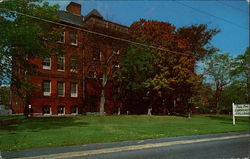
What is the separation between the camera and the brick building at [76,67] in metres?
31.6

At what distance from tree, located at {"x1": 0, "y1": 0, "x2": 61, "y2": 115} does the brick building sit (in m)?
9.19

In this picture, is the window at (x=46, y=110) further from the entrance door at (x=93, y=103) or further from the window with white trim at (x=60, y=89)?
the entrance door at (x=93, y=103)

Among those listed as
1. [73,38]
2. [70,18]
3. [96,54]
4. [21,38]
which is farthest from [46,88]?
[21,38]

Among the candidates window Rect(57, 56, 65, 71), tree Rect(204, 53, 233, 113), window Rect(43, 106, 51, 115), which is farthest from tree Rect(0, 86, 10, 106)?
tree Rect(204, 53, 233, 113)

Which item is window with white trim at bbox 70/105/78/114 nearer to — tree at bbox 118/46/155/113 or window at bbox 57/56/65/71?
window at bbox 57/56/65/71

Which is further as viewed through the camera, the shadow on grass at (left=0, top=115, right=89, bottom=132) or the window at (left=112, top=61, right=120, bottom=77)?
the window at (left=112, top=61, right=120, bottom=77)

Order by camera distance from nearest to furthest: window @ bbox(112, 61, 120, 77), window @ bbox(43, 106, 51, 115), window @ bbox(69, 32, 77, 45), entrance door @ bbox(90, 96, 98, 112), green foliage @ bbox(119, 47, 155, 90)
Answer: window @ bbox(43, 106, 51, 115) < green foliage @ bbox(119, 47, 155, 90) < window @ bbox(69, 32, 77, 45) < window @ bbox(112, 61, 120, 77) < entrance door @ bbox(90, 96, 98, 112)

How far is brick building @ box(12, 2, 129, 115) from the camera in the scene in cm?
3158

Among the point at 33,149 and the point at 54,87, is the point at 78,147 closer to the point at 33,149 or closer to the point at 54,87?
the point at 33,149

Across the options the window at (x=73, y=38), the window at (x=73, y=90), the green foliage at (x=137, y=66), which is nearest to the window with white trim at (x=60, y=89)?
the window at (x=73, y=90)

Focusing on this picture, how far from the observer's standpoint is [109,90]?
133 ft

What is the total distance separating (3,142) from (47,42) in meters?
12.6

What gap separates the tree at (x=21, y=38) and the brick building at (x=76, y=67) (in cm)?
919

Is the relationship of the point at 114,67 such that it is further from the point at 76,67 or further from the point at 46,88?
the point at 46,88
